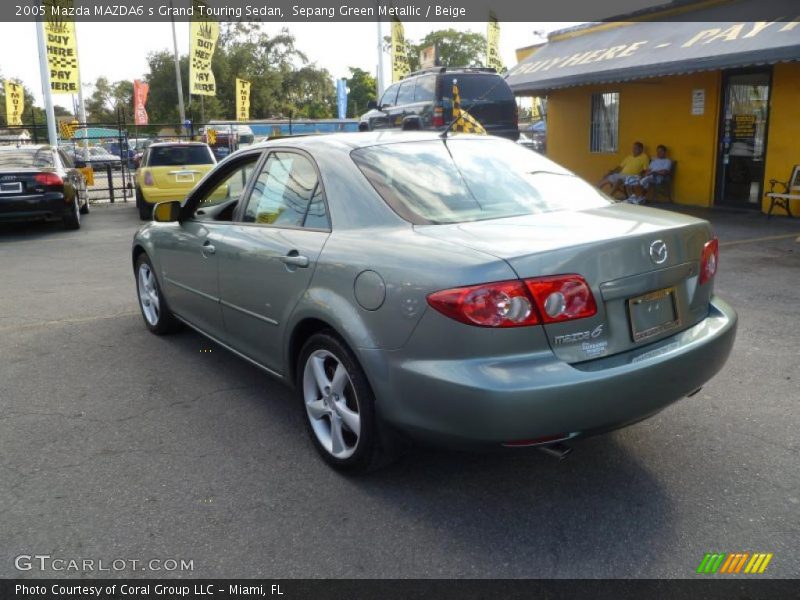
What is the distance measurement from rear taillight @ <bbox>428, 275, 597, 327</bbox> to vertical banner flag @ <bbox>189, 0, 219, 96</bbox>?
Answer: 61.7ft

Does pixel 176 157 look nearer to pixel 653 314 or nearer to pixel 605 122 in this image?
pixel 605 122

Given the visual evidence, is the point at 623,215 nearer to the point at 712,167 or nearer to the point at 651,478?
the point at 651,478

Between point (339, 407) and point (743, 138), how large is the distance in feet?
38.1

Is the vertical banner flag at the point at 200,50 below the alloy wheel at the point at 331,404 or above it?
above

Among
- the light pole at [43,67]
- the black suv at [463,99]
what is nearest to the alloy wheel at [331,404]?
the black suv at [463,99]

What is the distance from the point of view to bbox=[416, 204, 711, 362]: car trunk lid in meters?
2.79

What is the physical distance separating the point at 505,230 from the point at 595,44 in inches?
528

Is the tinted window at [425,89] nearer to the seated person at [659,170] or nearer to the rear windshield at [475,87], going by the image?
the rear windshield at [475,87]

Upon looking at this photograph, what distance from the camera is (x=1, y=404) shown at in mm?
4434

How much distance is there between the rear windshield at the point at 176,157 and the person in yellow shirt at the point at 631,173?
805cm

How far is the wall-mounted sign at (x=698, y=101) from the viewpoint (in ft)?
42.8

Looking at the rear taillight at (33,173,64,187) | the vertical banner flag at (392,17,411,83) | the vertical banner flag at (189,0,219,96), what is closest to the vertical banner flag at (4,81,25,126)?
the vertical banner flag at (189,0,219,96)

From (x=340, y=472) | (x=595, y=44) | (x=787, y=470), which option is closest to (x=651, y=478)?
(x=787, y=470)

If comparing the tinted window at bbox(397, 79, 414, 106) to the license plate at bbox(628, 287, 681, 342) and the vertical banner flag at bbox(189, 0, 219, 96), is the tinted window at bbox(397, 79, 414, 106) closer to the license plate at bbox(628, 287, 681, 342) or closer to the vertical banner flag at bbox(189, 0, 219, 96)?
the vertical banner flag at bbox(189, 0, 219, 96)
